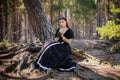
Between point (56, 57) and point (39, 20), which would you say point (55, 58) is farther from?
point (39, 20)

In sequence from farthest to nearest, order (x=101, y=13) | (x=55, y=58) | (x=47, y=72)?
1. (x=101, y=13)
2. (x=55, y=58)
3. (x=47, y=72)

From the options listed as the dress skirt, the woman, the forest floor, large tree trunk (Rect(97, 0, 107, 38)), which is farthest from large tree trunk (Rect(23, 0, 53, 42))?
large tree trunk (Rect(97, 0, 107, 38))

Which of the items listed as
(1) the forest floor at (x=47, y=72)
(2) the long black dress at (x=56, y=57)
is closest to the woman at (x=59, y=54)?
(2) the long black dress at (x=56, y=57)

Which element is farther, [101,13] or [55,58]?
[101,13]

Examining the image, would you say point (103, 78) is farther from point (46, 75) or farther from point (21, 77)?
point (21, 77)

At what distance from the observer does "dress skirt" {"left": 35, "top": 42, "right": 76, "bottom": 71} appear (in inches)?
313

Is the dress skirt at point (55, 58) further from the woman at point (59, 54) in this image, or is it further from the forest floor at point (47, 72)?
the forest floor at point (47, 72)

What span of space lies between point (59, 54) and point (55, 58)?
7.4 inches

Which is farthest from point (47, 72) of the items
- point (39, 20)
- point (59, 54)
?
point (39, 20)

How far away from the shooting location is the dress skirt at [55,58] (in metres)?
7.94

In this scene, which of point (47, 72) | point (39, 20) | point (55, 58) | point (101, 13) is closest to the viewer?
point (47, 72)

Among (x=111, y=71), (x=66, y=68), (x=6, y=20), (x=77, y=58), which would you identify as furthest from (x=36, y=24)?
(x=6, y=20)

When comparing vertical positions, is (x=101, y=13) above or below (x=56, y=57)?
above

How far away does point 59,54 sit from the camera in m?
8.03
